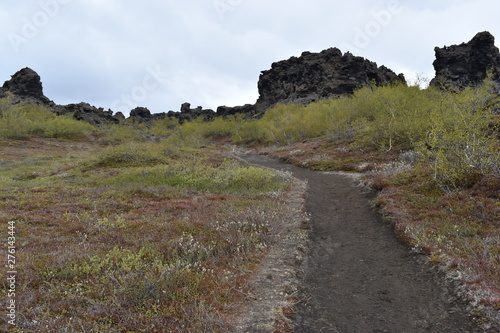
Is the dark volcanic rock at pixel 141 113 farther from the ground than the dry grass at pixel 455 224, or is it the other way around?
the dark volcanic rock at pixel 141 113

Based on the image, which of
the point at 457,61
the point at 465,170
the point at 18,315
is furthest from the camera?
the point at 457,61

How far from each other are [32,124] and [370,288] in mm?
86781

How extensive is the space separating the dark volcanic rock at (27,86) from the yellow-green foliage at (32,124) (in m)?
31.2

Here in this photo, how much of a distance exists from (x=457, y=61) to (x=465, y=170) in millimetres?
120346

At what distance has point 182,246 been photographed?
26.8 feet

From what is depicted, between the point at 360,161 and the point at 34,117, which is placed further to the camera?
the point at 34,117

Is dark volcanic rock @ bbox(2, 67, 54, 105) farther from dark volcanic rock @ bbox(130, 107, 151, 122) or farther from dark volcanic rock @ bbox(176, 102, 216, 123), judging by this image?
dark volcanic rock @ bbox(176, 102, 216, 123)

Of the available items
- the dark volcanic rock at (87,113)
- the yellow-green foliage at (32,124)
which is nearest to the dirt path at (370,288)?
the yellow-green foliage at (32,124)

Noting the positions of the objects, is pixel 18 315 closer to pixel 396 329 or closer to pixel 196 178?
pixel 396 329

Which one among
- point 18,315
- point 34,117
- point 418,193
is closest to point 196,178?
point 418,193

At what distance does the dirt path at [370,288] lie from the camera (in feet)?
18.7

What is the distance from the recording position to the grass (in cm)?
509

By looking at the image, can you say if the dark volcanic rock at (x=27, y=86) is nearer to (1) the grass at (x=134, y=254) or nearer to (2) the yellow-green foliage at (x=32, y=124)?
(2) the yellow-green foliage at (x=32, y=124)

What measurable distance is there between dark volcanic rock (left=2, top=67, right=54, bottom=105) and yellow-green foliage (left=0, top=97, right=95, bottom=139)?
3124 centimetres
